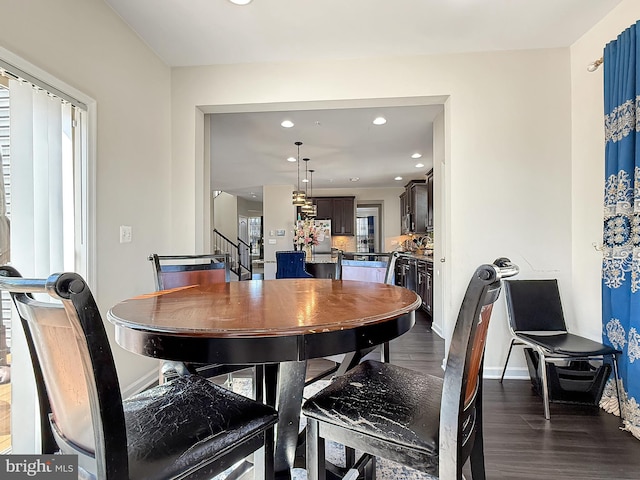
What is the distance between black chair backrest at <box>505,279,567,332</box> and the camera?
2.54 meters

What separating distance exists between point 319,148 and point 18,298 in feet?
16.2

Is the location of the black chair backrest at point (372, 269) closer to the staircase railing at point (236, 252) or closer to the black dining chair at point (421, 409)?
the black dining chair at point (421, 409)

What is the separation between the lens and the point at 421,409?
42.0 inches

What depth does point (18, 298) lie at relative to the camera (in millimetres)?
878

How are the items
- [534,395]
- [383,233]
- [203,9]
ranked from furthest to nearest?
[383,233] → [534,395] → [203,9]

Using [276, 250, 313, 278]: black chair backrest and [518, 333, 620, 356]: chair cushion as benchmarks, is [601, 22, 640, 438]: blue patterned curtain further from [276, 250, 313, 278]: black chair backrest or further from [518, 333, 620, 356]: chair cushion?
[276, 250, 313, 278]: black chair backrest

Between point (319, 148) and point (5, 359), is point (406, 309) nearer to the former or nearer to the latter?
point (5, 359)

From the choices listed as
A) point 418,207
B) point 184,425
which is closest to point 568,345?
point 184,425

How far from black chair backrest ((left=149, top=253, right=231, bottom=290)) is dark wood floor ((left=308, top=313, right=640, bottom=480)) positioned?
5.81ft

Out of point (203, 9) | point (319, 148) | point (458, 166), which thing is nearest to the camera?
point (203, 9)

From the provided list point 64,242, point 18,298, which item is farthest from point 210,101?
point 18,298

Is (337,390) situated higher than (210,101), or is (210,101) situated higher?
(210,101)

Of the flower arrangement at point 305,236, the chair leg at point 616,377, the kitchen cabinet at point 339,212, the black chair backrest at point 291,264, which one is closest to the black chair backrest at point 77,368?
the chair leg at point 616,377

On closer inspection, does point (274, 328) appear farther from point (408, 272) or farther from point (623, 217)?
point (408, 272)
